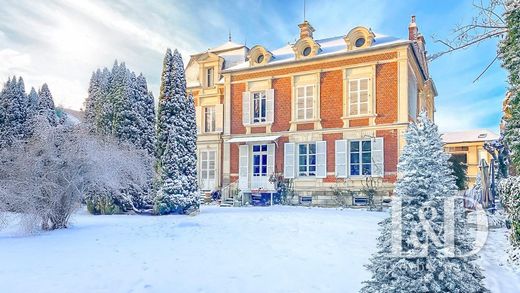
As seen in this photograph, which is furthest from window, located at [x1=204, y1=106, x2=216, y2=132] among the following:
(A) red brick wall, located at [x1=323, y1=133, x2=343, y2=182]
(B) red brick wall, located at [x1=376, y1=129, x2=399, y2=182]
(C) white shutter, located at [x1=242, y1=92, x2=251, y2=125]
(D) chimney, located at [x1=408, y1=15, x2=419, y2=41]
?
(D) chimney, located at [x1=408, y1=15, x2=419, y2=41]

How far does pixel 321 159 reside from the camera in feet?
57.5

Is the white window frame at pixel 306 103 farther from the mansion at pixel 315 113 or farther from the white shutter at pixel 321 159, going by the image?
the white shutter at pixel 321 159

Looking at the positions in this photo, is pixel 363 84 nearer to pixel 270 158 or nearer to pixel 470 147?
pixel 270 158

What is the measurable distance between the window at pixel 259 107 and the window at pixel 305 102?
5.74 ft

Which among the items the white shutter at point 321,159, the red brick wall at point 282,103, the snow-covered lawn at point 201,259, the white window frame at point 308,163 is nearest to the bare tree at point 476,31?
the snow-covered lawn at point 201,259

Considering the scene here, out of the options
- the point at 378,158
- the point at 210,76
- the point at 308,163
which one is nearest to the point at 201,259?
the point at 378,158

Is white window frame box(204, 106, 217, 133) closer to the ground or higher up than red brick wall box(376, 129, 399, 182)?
higher up

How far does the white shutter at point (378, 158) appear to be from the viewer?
1614cm

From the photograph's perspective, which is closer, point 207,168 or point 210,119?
point 207,168

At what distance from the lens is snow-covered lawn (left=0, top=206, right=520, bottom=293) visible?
4785mm

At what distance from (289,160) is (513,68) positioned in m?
13.3

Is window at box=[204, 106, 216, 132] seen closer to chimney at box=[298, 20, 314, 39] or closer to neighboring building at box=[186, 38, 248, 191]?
neighboring building at box=[186, 38, 248, 191]

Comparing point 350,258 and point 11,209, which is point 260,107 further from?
point 350,258

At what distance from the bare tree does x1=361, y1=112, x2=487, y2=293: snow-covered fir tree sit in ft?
3.78
